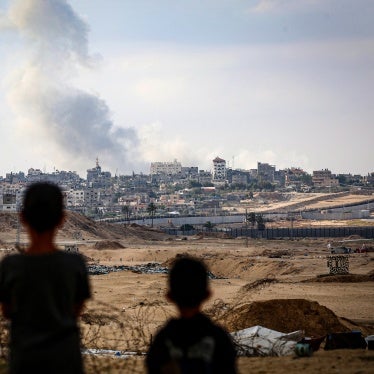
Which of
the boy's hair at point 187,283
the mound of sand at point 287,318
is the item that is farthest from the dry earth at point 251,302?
the boy's hair at point 187,283

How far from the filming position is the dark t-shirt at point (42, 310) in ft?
12.0

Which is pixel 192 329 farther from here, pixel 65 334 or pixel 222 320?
pixel 222 320

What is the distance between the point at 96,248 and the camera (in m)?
78.0

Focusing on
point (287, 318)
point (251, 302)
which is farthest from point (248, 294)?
point (287, 318)

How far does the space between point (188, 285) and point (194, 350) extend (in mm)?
316

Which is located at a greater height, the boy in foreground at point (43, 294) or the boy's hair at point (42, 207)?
the boy's hair at point (42, 207)

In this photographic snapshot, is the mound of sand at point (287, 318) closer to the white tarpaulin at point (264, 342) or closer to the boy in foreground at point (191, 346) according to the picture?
the white tarpaulin at point (264, 342)

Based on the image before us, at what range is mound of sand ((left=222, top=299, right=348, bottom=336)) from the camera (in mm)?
17812

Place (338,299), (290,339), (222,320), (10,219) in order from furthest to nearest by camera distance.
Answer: (10,219) < (338,299) < (222,320) < (290,339)

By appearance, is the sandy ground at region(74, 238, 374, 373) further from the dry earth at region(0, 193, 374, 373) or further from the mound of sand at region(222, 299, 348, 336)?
the mound of sand at region(222, 299, 348, 336)

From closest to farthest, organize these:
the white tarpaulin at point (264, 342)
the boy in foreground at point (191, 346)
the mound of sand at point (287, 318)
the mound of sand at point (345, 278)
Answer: the boy in foreground at point (191, 346), the white tarpaulin at point (264, 342), the mound of sand at point (287, 318), the mound of sand at point (345, 278)

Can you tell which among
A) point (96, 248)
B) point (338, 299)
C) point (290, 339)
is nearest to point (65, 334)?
point (290, 339)

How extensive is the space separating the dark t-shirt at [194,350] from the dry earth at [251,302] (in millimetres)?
2487

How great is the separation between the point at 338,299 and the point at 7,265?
94.8ft
